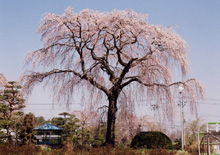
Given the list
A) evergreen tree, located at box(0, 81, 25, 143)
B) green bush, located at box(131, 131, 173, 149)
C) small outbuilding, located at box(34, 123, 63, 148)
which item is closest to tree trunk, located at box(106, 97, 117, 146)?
green bush, located at box(131, 131, 173, 149)

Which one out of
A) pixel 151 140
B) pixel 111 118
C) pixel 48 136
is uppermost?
pixel 111 118

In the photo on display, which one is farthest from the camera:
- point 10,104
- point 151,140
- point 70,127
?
point 70,127

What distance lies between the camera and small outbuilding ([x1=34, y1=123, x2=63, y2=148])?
1138 inches

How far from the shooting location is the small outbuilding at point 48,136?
1138 inches

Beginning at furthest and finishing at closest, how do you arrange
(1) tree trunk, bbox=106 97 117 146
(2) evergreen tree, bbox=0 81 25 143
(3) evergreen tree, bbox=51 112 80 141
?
(3) evergreen tree, bbox=51 112 80 141, (2) evergreen tree, bbox=0 81 25 143, (1) tree trunk, bbox=106 97 117 146

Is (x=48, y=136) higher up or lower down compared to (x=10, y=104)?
lower down

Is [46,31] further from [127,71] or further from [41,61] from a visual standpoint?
[127,71]

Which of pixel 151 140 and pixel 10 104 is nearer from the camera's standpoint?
pixel 151 140

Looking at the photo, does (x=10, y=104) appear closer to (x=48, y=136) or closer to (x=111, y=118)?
(x=48, y=136)

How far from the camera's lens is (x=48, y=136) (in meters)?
30.6

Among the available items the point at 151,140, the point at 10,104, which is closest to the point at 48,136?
the point at 10,104

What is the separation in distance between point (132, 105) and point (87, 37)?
4216 millimetres

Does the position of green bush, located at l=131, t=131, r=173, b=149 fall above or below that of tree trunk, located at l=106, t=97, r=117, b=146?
below

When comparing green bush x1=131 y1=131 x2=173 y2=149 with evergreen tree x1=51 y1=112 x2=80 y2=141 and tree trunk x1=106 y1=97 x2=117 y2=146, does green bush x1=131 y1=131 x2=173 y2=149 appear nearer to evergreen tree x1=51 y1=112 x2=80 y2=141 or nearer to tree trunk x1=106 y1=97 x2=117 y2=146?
tree trunk x1=106 y1=97 x2=117 y2=146
